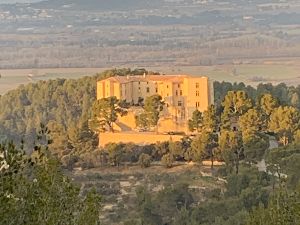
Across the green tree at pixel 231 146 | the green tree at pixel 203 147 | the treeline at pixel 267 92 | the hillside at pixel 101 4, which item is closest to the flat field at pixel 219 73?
the treeline at pixel 267 92

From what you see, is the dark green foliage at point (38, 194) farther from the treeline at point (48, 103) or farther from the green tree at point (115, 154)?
the treeline at point (48, 103)

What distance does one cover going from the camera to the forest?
29.5 feet

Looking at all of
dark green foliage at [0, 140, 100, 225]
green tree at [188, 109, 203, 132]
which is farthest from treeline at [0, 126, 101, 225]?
green tree at [188, 109, 203, 132]

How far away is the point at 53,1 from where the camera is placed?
8862 cm

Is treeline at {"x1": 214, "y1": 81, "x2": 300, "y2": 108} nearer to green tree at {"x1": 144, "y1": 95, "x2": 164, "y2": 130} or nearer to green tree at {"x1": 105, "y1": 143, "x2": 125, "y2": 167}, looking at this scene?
green tree at {"x1": 144, "y1": 95, "x2": 164, "y2": 130}

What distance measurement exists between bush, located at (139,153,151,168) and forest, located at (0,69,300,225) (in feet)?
0.09

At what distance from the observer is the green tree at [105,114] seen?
1164 inches

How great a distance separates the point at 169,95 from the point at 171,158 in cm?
468

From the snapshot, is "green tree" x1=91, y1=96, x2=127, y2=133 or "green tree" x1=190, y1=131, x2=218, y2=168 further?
"green tree" x1=91, y1=96, x2=127, y2=133

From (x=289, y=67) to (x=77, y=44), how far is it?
2033cm

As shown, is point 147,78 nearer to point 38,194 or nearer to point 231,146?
point 231,146

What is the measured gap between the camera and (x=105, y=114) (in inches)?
1165

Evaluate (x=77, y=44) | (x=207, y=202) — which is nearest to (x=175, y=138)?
(x=207, y=202)

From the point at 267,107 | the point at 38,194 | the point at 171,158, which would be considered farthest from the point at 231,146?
the point at 38,194
